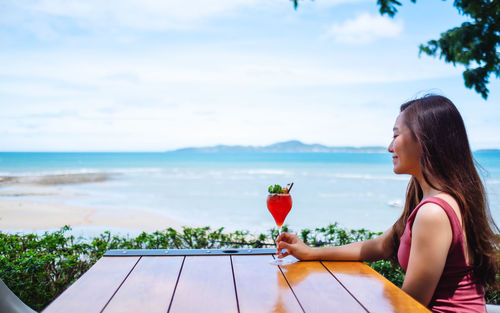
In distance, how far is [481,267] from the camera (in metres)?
1.71

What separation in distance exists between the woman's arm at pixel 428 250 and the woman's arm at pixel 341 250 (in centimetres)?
42

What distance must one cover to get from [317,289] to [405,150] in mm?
662

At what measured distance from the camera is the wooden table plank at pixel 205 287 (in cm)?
139

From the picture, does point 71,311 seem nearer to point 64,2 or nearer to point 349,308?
point 349,308

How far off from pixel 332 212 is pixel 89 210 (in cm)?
668

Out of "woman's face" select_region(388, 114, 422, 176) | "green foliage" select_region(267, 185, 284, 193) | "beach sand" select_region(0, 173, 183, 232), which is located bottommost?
"beach sand" select_region(0, 173, 183, 232)

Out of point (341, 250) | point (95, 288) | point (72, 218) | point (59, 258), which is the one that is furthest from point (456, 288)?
point (72, 218)

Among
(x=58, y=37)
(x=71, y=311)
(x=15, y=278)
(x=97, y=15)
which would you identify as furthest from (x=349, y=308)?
(x=97, y=15)

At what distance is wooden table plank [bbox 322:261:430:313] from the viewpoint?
4.54 ft

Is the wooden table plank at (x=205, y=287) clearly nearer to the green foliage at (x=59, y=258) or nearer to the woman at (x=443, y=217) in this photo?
the woman at (x=443, y=217)

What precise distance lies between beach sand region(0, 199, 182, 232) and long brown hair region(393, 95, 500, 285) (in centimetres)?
790

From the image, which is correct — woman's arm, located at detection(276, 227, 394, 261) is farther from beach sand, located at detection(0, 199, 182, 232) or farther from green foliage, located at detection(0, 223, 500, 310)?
beach sand, located at detection(0, 199, 182, 232)

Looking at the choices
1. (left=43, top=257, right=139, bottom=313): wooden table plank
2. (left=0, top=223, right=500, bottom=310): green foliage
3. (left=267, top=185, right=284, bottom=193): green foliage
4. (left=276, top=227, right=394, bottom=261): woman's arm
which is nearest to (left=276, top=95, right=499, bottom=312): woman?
(left=276, top=227, right=394, bottom=261): woman's arm

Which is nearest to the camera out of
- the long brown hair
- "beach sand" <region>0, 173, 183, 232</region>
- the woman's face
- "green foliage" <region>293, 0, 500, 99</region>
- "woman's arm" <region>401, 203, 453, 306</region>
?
"woman's arm" <region>401, 203, 453, 306</region>
